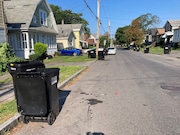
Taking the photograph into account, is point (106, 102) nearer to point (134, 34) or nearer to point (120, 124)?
point (120, 124)

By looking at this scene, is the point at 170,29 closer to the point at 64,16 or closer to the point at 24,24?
the point at 64,16

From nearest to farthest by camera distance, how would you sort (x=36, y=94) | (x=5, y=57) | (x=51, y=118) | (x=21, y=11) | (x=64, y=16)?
(x=36, y=94) → (x=51, y=118) → (x=5, y=57) → (x=21, y=11) → (x=64, y=16)

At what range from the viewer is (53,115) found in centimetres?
446

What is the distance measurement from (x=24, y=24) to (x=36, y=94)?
17.8 meters

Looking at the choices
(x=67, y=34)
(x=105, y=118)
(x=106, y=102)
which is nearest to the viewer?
(x=105, y=118)

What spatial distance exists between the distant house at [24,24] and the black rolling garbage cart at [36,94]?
16.8 meters

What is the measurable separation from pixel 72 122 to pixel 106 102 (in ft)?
5.78

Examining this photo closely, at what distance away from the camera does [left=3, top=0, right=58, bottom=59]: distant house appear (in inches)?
798

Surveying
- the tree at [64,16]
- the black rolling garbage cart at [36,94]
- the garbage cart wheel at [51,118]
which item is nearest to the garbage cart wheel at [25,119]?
the black rolling garbage cart at [36,94]

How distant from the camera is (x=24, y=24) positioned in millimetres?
20141

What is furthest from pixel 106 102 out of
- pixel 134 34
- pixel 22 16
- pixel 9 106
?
pixel 134 34

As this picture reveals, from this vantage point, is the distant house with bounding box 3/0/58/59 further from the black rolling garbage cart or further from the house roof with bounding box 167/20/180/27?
the house roof with bounding box 167/20/180/27

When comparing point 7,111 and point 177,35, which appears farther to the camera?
point 177,35

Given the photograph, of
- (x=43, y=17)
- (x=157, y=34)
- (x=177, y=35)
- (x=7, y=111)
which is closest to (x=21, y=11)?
(x=43, y=17)
